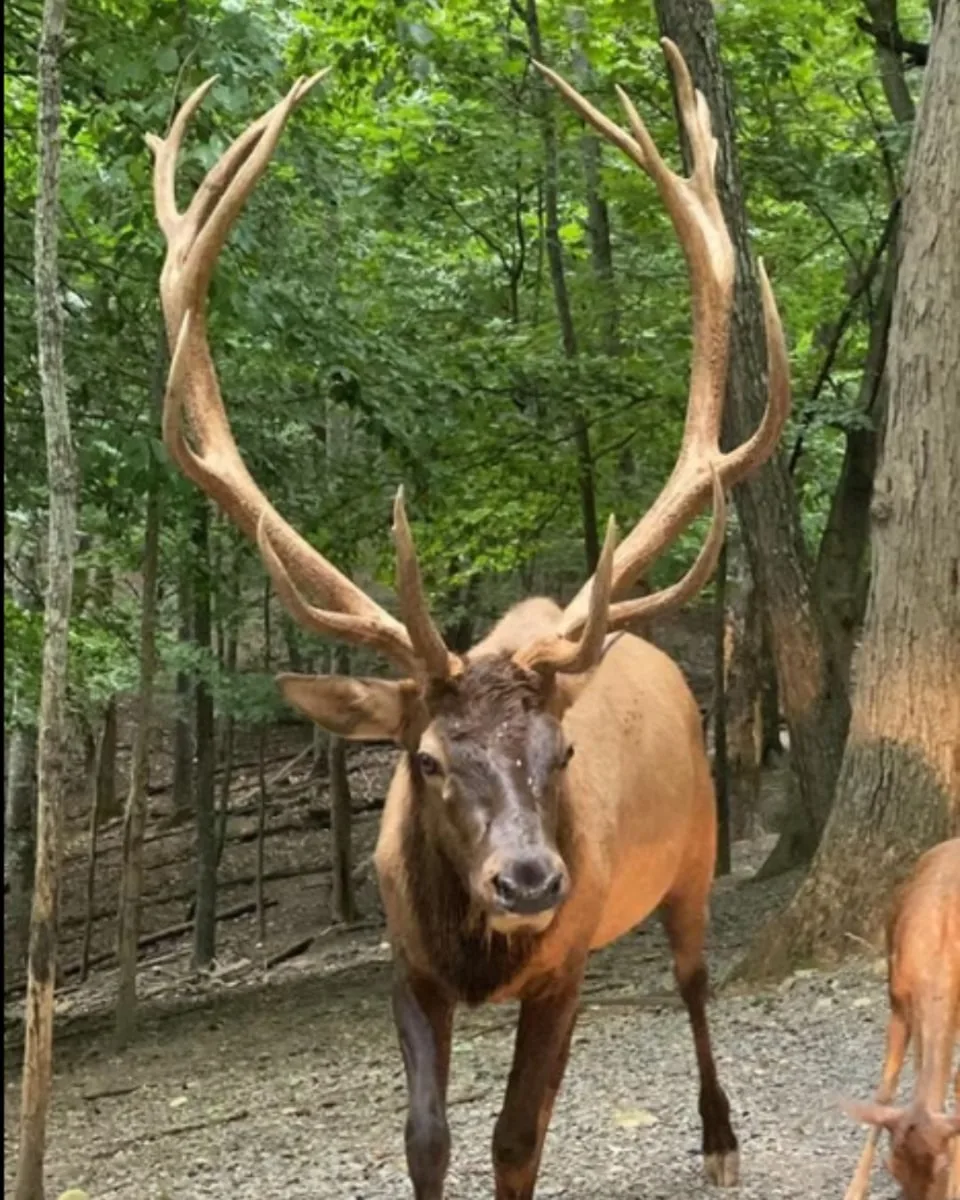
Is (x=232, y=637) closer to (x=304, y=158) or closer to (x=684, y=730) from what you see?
(x=304, y=158)

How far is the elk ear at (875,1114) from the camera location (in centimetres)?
404

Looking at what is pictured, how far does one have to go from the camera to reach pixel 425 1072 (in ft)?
14.7

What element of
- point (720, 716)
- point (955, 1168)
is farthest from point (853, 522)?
point (955, 1168)

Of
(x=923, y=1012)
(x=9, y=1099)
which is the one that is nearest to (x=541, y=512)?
(x=9, y=1099)

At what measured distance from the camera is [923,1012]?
4500mm

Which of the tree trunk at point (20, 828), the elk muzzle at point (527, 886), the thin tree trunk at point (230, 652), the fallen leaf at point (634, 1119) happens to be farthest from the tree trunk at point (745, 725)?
the elk muzzle at point (527, 886)

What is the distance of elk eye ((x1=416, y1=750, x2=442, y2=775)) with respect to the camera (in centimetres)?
418

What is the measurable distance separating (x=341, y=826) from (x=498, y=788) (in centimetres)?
1150

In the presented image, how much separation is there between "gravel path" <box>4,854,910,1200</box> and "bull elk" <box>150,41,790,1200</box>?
0.41m

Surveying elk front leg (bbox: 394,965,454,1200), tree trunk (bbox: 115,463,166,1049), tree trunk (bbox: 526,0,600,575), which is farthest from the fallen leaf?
tree trunk (bbox: 526,0,600,575)

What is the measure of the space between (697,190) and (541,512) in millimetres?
7796

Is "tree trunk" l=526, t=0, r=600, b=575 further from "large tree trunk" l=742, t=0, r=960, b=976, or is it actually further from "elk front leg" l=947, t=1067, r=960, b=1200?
"elk front leg" l=947, t=1067, r=960, b=1200

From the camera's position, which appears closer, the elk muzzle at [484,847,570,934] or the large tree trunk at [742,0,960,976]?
the elk muzzle at [484,847,570,934]

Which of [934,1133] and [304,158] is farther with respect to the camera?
[304,158]
